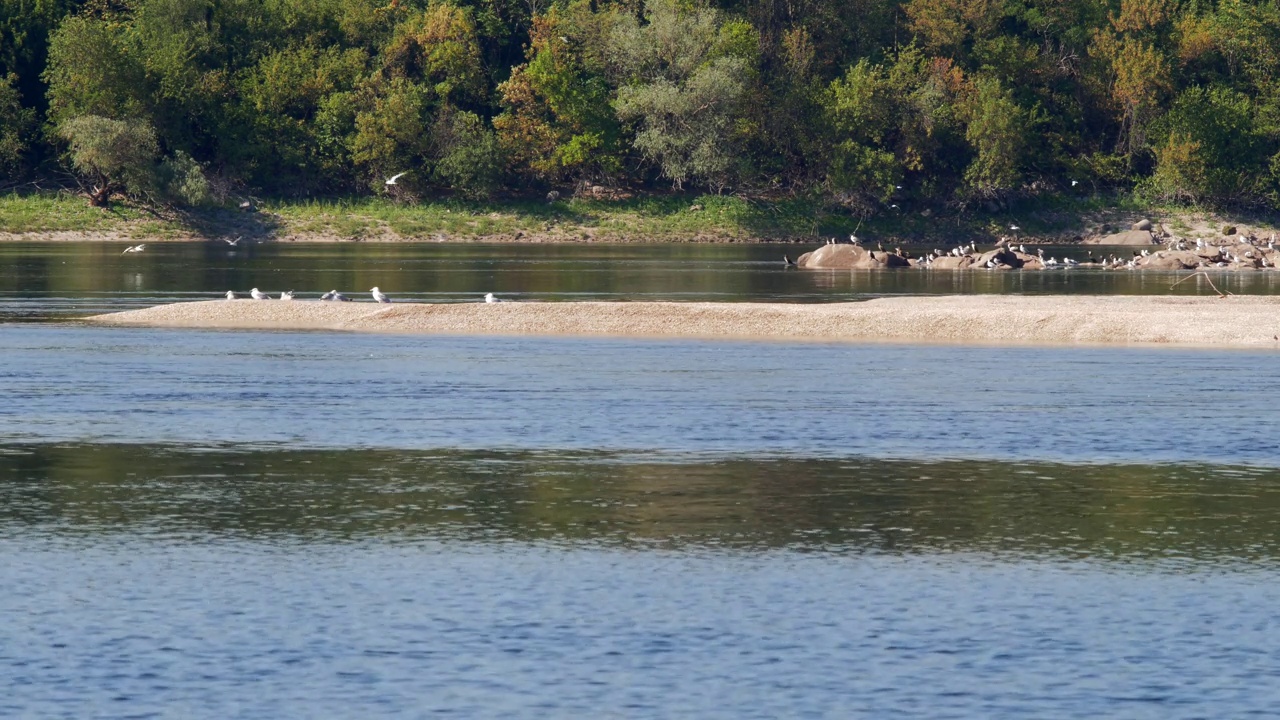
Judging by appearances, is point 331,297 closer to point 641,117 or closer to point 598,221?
point 598,221

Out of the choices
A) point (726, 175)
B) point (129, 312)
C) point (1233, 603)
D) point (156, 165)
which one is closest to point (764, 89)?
point (726, 175)

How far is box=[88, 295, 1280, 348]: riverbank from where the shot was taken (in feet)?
187

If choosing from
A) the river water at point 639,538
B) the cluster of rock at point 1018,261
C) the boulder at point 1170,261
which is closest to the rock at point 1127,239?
the cluster of rock at point 1018,261

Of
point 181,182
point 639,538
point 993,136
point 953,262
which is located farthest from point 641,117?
point 639,538

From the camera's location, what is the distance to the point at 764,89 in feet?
492

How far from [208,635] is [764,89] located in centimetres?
13289

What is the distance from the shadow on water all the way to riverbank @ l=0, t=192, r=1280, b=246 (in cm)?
10549

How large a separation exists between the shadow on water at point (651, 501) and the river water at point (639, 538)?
0.10 m

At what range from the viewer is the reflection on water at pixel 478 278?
2881 inches

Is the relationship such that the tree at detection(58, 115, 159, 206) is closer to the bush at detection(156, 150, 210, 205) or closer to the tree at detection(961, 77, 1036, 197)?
the bush at detection(156, 150, 210, 205)

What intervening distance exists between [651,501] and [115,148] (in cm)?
11088

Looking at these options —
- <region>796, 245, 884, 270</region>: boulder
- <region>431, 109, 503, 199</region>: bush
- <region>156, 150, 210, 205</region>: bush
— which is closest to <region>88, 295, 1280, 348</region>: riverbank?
<region>796, 245, 884, 270</region>: boulder

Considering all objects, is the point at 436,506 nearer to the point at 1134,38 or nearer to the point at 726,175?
the point at 726,175

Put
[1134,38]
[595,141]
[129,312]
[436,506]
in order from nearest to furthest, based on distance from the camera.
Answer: [436,506] → [129,312] → [595,141] → [1134,38]
